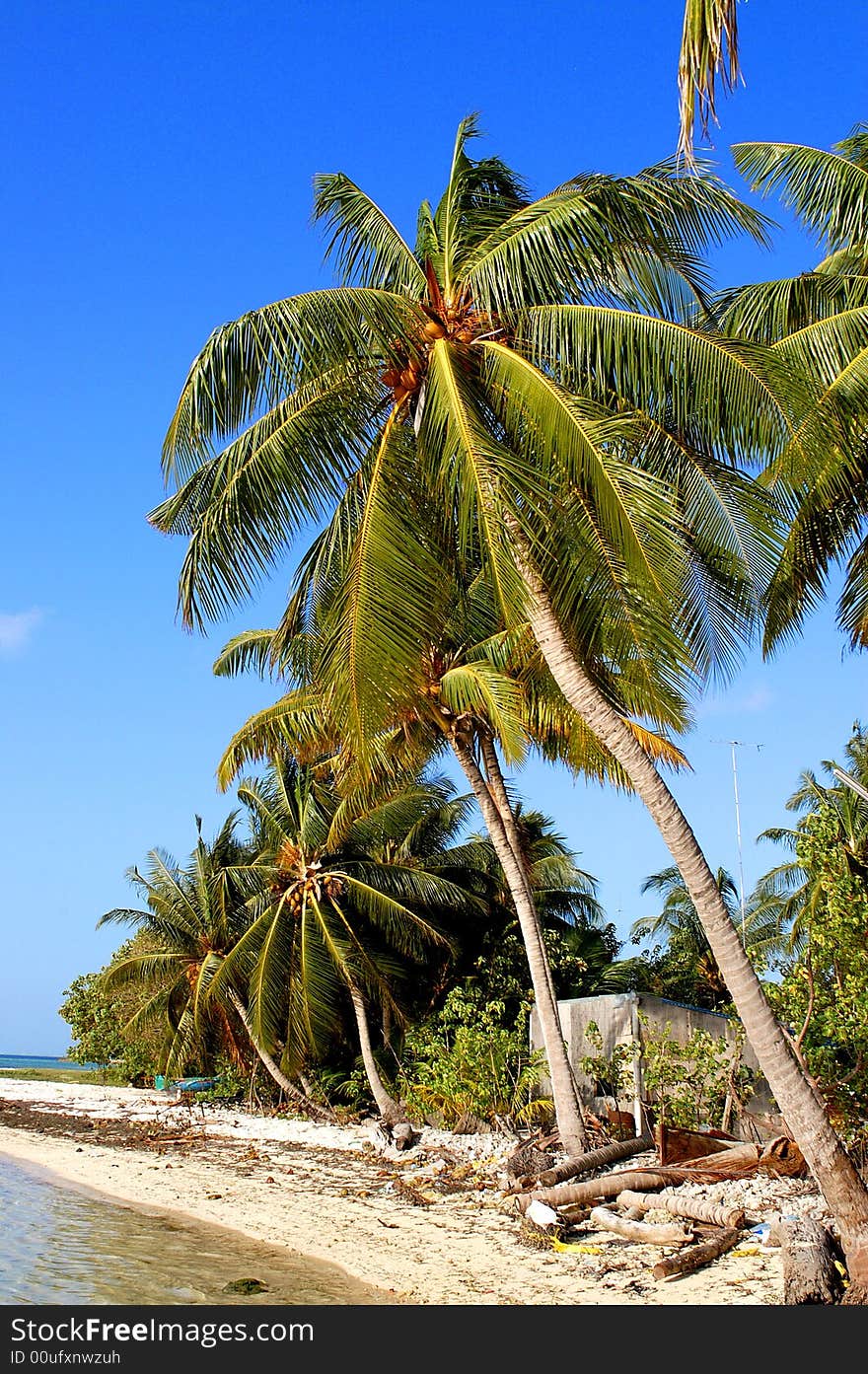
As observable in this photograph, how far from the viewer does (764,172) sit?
12.3 m

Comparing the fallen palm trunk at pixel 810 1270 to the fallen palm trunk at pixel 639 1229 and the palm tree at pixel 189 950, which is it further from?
the palm tree at pixel 189 950

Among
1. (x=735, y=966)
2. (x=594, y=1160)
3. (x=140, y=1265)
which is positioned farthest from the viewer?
(x=594, y=1160)

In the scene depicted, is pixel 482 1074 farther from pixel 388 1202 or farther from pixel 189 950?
pixel 189 950

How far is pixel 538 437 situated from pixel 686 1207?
7.01 metres

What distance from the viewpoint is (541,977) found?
14.6 meters

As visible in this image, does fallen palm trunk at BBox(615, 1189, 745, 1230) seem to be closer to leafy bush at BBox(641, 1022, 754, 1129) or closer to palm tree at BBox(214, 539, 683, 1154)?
leafy bush at BBox(641, 1022, 754, 1129)

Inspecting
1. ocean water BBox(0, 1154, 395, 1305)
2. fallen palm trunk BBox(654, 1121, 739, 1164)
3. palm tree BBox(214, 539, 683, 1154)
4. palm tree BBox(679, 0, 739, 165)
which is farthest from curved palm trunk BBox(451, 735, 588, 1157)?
palm tree BBox(679, 0, 739, 165)

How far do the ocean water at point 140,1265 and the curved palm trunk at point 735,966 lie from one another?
3.70m

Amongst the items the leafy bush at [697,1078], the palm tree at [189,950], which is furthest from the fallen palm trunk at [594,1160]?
the palm tree at [189,950]

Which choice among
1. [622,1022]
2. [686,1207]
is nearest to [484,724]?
[622,1022]

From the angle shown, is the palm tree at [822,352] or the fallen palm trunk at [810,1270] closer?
the fallen palm trunk at [810,1270]

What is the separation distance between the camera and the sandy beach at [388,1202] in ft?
29.1

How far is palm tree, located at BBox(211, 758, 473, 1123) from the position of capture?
20703 mm

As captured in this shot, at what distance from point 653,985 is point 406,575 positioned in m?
21.2
